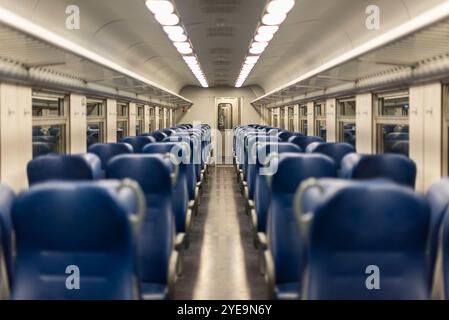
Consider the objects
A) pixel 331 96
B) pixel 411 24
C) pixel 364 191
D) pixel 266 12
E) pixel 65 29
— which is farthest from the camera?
pixel 331 96

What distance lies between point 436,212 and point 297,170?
1201 mm

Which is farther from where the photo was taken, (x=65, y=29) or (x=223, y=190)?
(x=223, y=190)

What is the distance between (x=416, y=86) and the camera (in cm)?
600

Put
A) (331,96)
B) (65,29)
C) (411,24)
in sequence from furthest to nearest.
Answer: (331,96), (65,29), (411,24)

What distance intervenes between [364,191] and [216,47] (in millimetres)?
10545

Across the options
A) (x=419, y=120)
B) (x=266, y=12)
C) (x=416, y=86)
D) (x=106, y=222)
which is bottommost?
(x=106, y=222)

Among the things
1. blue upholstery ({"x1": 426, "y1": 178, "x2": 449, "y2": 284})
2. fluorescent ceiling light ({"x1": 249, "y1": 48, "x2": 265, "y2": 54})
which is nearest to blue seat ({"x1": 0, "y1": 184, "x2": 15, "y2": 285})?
blue upholstery ({"x1": 426, "y1": 178, "x2": 449, "y2": 284})

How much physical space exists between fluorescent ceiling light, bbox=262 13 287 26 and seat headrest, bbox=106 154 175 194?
3302mm

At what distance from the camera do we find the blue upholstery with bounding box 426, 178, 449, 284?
8.55ft

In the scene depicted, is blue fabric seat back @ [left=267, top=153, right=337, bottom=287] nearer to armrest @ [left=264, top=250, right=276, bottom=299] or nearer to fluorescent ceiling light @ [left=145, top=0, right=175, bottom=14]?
armrest @ [left=264, top=250, right=276, bottom=299]
